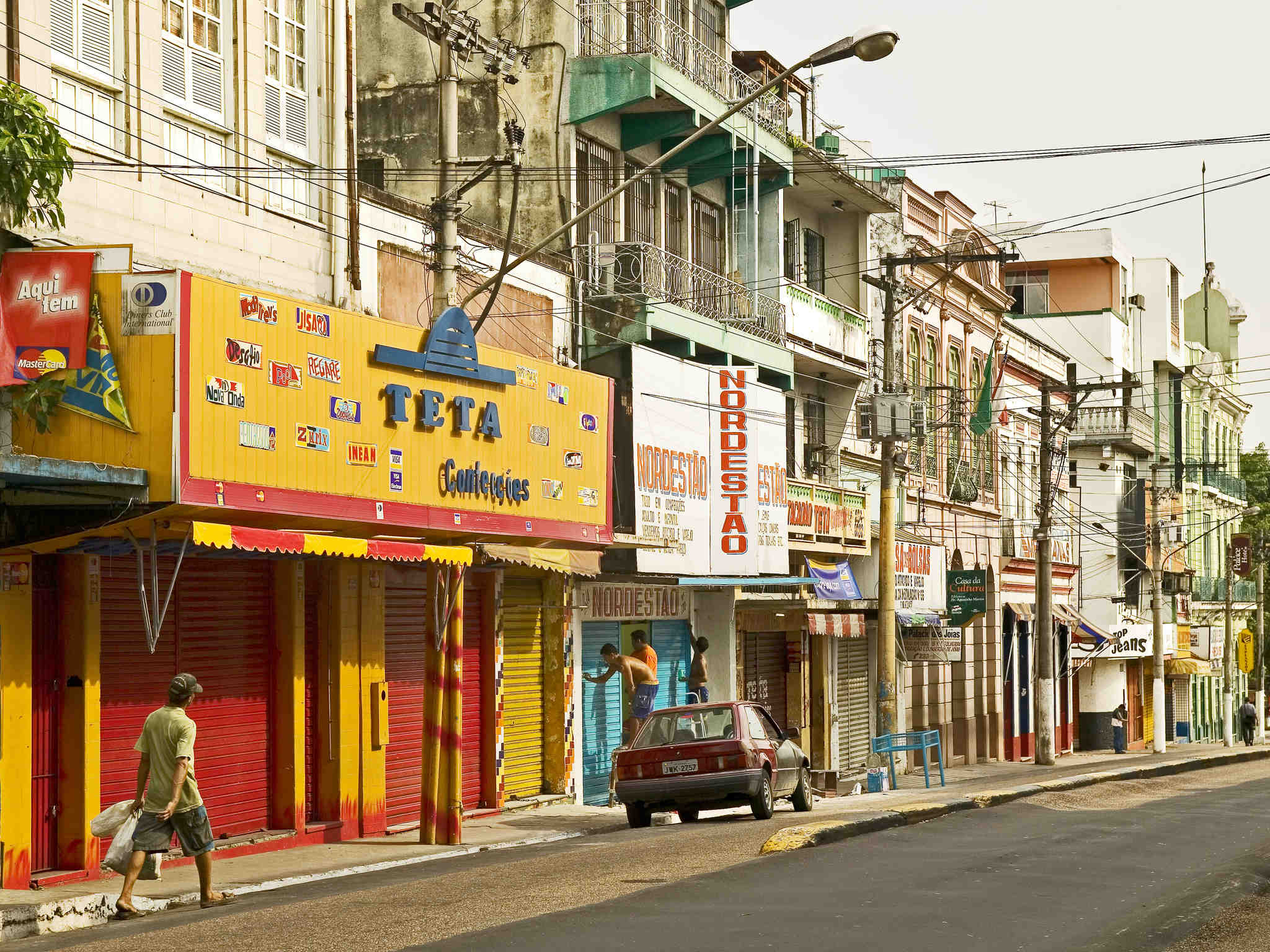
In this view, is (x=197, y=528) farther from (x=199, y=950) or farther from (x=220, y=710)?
(x=199, y=950)

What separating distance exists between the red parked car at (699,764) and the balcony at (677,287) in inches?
298

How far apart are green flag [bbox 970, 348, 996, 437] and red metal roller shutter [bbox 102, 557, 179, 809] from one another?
93.5ft

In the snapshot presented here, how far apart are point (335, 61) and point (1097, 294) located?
4908cm

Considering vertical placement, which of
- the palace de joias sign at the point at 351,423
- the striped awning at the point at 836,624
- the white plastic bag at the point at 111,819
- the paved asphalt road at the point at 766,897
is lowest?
the paved asphalt road at the point at 766,897

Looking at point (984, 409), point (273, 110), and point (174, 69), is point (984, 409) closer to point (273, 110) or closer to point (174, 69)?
point (273, 110)

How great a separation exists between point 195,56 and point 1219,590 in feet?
213

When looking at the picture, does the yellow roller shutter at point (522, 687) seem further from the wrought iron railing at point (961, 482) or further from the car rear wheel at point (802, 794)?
the wrought iron railing at point (961, 482)

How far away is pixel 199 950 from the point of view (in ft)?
36.0

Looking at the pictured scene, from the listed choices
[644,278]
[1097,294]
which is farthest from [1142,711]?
[644,278]

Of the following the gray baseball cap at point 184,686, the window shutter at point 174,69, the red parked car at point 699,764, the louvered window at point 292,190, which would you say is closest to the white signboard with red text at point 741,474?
the red parked car at point 699,764

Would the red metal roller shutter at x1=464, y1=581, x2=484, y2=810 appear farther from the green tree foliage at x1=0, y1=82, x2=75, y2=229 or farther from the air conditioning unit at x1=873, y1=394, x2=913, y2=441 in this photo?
the air conditioning unit at x1=873, y1=394, x2=913, y2=441

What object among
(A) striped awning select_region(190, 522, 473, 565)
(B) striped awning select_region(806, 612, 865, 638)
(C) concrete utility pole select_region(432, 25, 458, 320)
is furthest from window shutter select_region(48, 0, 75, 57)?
(B) striped awning select_region(806, 612, 865, 638)

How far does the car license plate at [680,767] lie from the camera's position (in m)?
21.2

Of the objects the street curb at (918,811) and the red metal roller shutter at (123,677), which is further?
the red metal roller shutter at (123,677)
